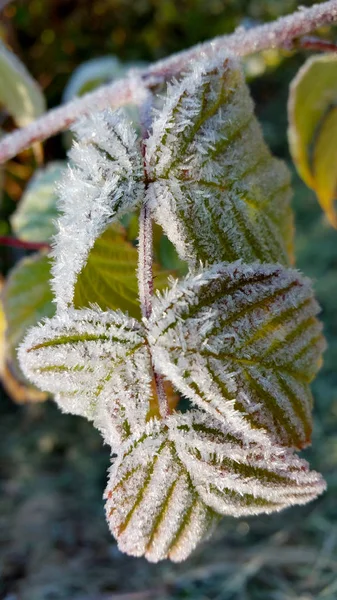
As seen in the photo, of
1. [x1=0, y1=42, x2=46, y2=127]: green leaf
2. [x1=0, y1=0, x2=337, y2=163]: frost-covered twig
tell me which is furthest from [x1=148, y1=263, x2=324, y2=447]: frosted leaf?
[x1=0, y1=42, x2=46, y2=127]: green leaf

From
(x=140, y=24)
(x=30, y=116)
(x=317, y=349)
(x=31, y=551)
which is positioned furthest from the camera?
(x=140, y=24)

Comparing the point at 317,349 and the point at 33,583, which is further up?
the point at 317,349

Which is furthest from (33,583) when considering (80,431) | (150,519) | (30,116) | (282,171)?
(282,171)

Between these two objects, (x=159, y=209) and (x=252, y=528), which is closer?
(x=159, y=209)

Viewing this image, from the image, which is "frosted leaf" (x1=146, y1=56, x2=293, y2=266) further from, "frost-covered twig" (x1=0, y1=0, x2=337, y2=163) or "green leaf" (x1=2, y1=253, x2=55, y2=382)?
"green leaf" (x1=2, y1=253, x2=55, y2=382)

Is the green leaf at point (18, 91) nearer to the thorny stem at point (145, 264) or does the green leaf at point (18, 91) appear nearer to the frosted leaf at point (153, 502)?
the thorny stem at point (145, 264)

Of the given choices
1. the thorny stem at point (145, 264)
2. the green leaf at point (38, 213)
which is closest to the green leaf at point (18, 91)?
the green leaf at point (38, 213)

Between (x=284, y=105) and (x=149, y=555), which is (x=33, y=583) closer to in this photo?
(x=149, y=555)
